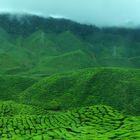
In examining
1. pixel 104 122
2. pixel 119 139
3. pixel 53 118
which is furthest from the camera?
pixel 53 118

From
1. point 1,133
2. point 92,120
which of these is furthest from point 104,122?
point 1,133

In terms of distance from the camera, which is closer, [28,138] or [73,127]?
[28,138]

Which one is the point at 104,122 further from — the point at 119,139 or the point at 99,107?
the point at 119,139

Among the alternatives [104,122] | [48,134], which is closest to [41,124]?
[104,122]

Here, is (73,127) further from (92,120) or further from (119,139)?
(119,139)

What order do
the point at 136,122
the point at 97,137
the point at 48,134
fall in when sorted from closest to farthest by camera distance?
the point at 97,137 < the point at 48,134 < the point at 136,122

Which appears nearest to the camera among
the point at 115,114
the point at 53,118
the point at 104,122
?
the point at 104,122
